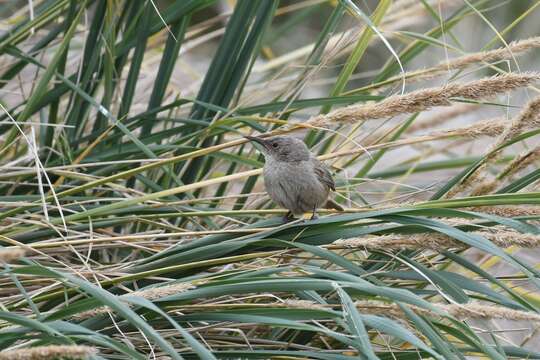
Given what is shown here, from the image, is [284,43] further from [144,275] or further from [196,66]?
[144,275]

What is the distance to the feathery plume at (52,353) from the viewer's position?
1.70 metres

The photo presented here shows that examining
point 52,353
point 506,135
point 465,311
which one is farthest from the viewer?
point 506,135

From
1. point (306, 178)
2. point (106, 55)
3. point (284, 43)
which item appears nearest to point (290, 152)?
point (306, 178)

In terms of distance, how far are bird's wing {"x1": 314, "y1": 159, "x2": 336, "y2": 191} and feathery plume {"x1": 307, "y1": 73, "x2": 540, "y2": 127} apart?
3.26ft

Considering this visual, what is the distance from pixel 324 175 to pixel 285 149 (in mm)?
186

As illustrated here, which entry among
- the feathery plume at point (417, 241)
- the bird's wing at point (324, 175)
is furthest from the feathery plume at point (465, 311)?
the bird's wing at point (324, 175)

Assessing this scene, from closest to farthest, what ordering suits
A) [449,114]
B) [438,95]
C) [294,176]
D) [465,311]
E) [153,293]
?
[465,311]
[153,293]
[438,95]
[294,176]
[449,114]

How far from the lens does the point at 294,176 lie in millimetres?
3621

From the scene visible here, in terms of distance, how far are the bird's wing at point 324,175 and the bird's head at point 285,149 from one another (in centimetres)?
6

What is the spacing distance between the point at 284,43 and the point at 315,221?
23.1ft

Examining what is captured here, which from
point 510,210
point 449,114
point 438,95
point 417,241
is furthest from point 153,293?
point 449,114

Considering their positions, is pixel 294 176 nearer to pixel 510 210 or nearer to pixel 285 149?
pixel 285 149

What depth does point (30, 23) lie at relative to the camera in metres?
3.48

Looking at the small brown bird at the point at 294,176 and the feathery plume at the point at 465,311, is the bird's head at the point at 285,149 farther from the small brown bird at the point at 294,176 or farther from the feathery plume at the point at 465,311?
the feathery plume at the point at 465,311
